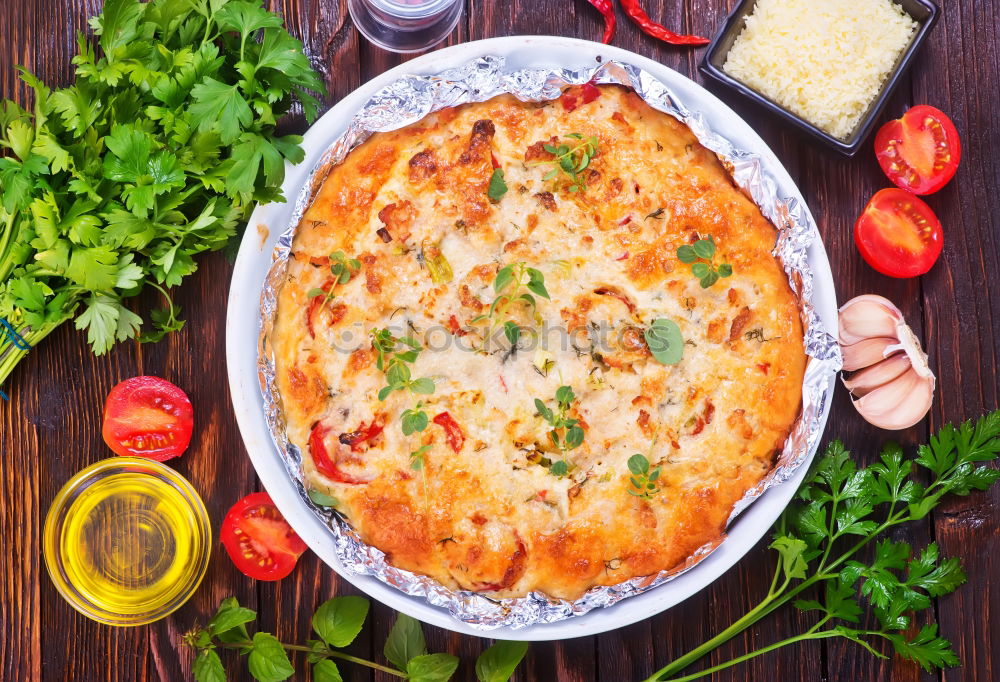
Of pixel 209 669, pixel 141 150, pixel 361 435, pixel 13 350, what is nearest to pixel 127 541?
pixel 209 669

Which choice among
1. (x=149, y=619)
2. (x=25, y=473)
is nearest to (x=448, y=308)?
(x=149, y=619)

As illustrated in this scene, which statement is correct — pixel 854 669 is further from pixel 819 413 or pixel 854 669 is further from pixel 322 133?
pixel 322 133

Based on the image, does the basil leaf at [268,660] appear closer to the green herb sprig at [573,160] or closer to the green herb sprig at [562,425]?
the green herb sprig at [562,425]

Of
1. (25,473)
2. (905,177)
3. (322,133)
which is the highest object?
(905,177)

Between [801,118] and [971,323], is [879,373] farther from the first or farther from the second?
[801,118]

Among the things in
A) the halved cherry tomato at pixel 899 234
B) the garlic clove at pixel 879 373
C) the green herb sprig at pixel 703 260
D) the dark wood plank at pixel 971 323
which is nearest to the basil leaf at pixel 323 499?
the green herb sprig at pixel 703 260

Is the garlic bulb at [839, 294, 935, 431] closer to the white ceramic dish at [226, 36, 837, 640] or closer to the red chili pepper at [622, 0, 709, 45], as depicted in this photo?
the white ceramic dish at [226, 36, 837, 640]
